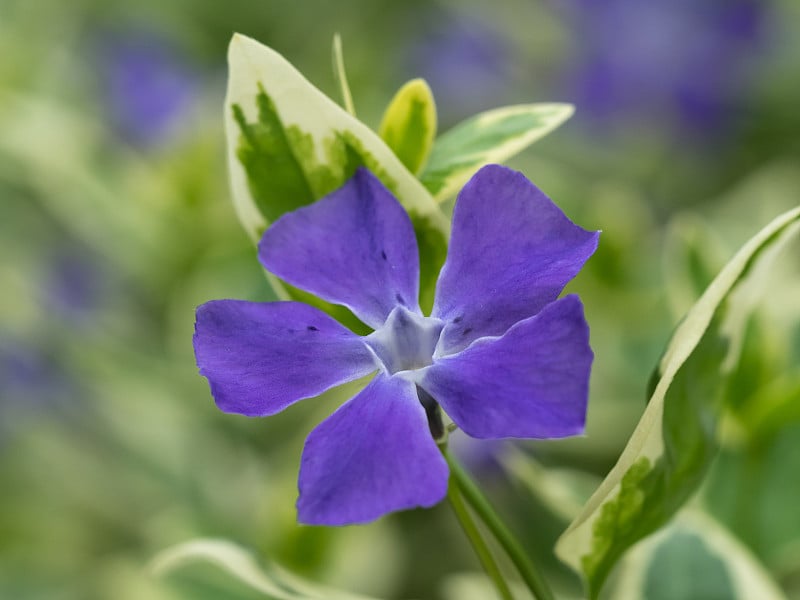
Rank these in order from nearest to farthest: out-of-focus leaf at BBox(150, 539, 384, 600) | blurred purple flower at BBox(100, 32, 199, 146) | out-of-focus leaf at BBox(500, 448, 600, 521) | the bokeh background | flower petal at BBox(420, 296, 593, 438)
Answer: flower petal at BBox(420, 296, 593, 438) < out-of-focus leaf at BBox(150, 539, 384, 600) < out-of-focus leaf at BBox(500, 448, 600, 521) < the bokeh background < blurred purple flower at BBox(100, 32, 199, 146)


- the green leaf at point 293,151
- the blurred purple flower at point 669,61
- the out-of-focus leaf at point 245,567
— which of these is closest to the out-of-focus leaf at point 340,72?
the green leaf at point 293,151

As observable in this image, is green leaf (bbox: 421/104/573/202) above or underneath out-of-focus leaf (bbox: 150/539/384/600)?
above

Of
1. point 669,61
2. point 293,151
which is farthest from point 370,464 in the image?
point 669,61

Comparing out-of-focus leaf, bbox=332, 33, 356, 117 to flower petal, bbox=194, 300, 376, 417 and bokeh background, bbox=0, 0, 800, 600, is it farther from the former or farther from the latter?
bokeh background, bbox=0, 0, 800, 600

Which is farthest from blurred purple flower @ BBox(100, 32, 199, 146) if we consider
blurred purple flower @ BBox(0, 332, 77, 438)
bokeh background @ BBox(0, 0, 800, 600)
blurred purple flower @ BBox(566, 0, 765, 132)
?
blurred purple flower @ BBox(566, 0, 765, 132)

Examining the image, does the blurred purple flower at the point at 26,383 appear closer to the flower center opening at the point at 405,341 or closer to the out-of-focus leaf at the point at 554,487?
the out-of-focus leaf at the point at 554,487

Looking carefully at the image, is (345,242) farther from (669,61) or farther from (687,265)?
(669,61)

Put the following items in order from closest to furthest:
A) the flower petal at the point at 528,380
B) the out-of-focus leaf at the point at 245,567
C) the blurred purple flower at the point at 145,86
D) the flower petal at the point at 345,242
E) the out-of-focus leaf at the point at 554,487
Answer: the flower petal at the point at 528,380
the flower petal at the point at 345,242
the out-of-focus leaf at the point at 245,567
the out-of-focus leaf at the point at 554,487
the blurred purple flower at the point at 145,86
